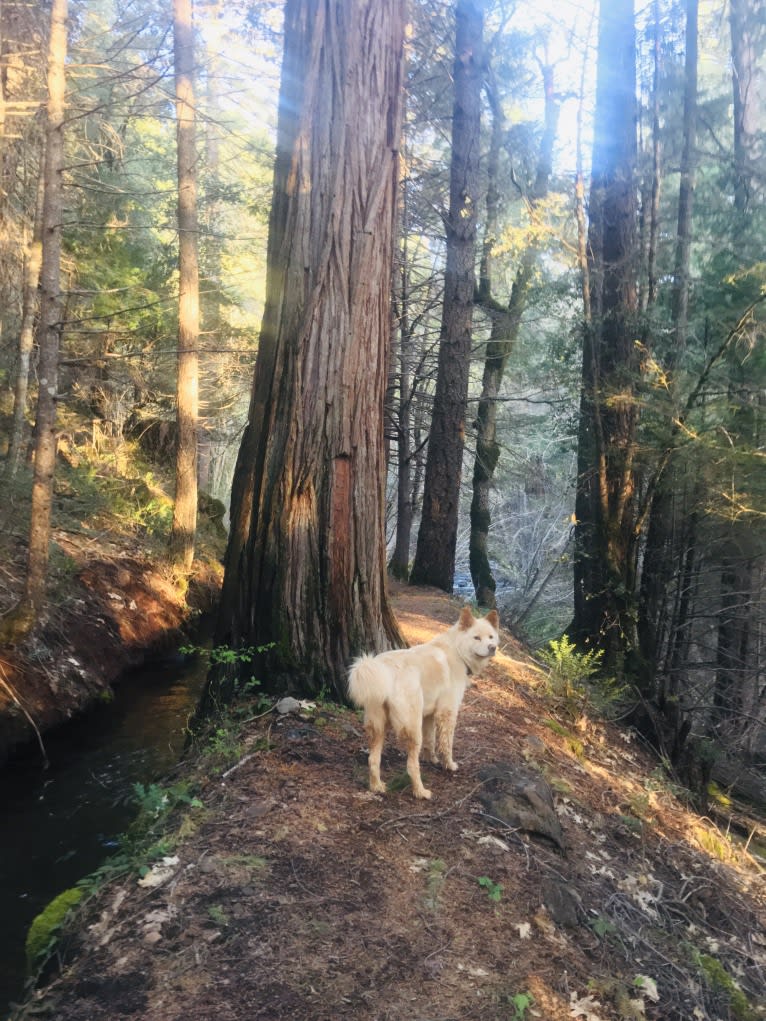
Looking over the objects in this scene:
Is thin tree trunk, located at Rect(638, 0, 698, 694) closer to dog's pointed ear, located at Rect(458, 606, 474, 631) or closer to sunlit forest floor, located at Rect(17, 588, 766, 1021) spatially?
sunlit forest floor, located at Rect(17, 588, 766, 1021)

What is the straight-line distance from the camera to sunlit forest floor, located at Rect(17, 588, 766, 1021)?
108 inches

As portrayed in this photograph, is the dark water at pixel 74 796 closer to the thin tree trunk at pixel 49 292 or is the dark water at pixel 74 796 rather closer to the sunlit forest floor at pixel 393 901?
the sunlit forest floor at pixel 393 901

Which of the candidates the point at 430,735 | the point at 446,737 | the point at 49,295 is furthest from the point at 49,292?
the point at 446,737

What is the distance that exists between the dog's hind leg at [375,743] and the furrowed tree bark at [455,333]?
27.4ft

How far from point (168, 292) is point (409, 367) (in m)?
5.46

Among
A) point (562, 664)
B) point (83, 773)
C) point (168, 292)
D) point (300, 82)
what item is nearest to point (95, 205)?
point (168, 292)

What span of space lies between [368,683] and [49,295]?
6.37 m

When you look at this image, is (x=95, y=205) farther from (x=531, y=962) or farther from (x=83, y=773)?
(x=531, y=962)

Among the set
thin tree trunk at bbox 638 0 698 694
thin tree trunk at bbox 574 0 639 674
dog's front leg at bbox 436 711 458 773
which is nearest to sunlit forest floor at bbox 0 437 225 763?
dog's front leg at bbox 436 711 458 773

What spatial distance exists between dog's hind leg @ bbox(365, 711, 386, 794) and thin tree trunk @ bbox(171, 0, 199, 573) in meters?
9.50

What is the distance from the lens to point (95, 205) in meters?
13.1

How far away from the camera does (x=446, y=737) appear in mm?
4477

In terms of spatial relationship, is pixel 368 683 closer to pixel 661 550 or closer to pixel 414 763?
pixel 414 763

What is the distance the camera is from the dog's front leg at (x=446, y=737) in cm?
441
